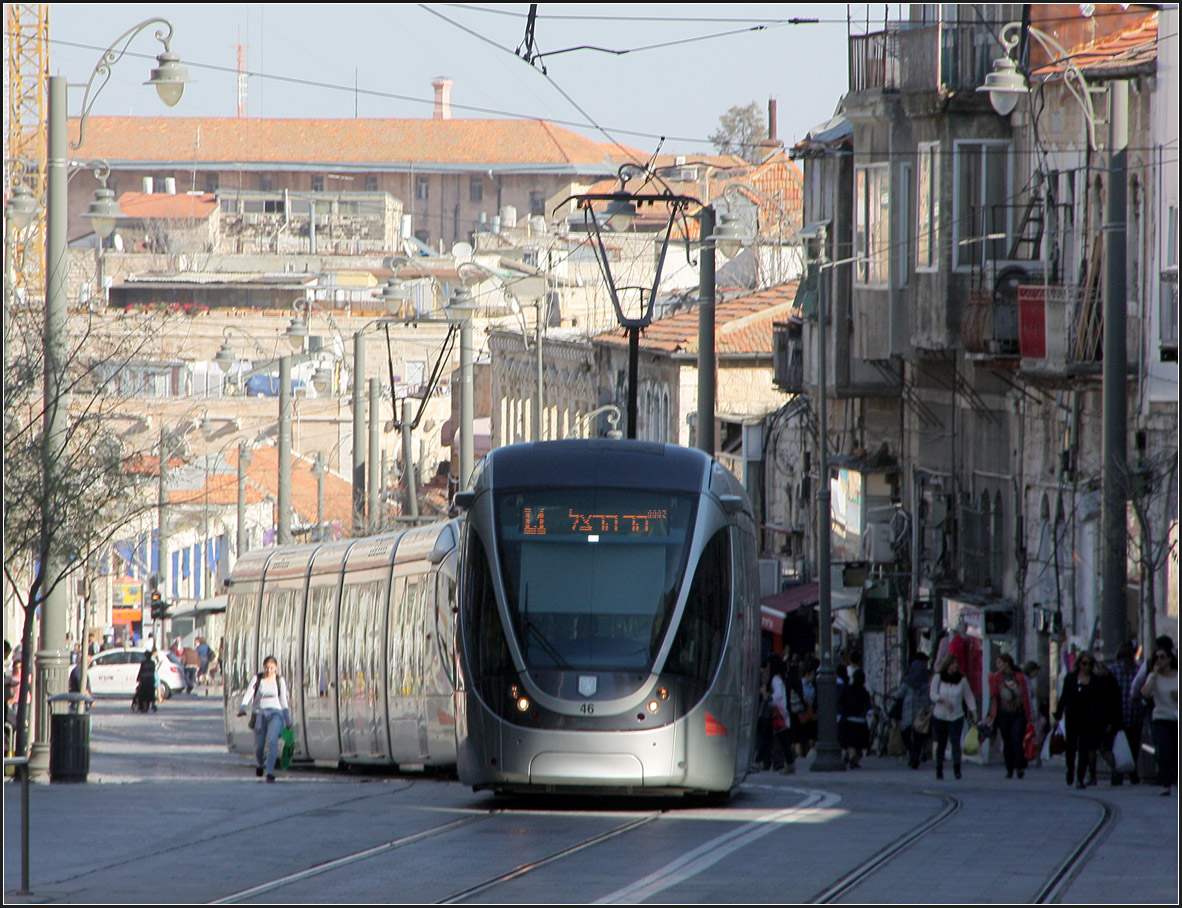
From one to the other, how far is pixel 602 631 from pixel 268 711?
854cm

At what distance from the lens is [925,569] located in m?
37.8

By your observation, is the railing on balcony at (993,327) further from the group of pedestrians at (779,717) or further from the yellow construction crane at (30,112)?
the yellow construction crane at (30,112)

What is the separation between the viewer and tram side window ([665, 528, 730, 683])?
15.6 m

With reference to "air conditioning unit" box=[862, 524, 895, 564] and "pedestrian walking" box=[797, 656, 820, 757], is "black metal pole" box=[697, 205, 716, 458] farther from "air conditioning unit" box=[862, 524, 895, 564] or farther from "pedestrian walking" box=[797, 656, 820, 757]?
"air conditioning unit" box=[862, 524, 895, 564]

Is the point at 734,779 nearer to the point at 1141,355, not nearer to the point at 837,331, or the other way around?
the point at 1141,355

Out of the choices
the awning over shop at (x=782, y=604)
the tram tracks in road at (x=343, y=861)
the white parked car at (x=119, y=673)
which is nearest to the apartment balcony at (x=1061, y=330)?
the awning over shop at (x=782, y=604)

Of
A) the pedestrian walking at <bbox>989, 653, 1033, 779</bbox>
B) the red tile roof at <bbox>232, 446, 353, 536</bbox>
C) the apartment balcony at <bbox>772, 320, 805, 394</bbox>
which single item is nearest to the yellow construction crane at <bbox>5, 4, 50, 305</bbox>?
the red tile roof at <bbox>232, 446, 353, 536</bbox>

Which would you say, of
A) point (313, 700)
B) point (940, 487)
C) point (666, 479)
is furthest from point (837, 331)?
point (666, 479)

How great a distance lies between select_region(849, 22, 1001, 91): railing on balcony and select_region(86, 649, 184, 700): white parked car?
80.3 feet

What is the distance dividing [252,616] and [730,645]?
504 inches

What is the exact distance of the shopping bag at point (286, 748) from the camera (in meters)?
23.7

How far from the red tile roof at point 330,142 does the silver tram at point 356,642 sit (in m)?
119

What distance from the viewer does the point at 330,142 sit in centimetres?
14688

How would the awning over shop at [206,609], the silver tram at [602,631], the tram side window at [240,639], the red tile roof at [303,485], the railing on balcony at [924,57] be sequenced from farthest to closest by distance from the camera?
the red tile roof at [303,485] → the awning over shop at [206,609] → the railing on balcony at [924,57] → the tram side window at [240,639] → the silver tram at [602,631]
